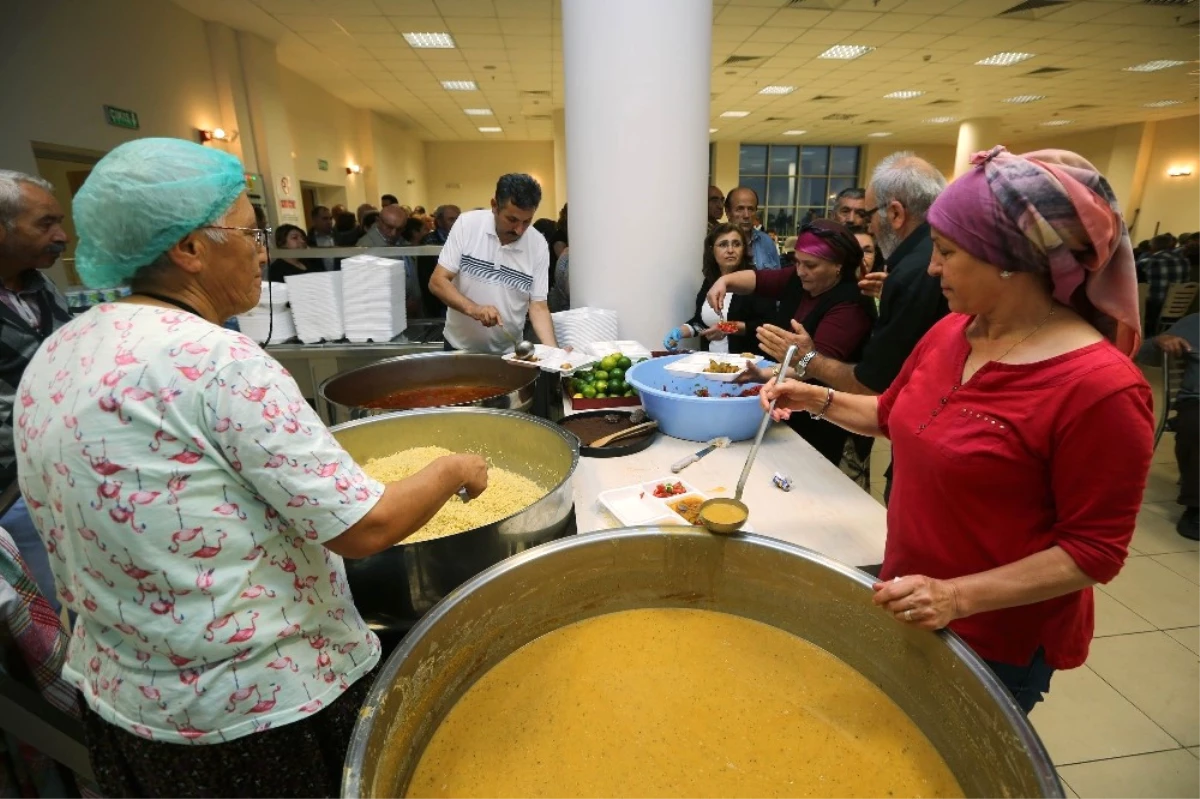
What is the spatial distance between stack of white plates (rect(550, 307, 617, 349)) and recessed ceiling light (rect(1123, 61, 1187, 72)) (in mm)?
10813

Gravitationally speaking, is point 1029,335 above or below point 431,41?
below

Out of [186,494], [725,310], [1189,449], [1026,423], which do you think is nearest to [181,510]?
[186,494]

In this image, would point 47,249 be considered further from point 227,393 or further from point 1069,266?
point 1069,266

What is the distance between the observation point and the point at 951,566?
1076mm

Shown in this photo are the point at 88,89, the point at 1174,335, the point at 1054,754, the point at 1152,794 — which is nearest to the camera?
the point at 1152,794

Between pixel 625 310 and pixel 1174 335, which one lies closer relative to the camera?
pixel 625 310

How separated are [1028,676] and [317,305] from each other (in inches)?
123

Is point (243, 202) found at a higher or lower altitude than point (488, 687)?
higher

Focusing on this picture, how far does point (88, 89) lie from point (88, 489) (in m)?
6.02

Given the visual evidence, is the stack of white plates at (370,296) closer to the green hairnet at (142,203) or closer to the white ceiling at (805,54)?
the green hairnet at (142,203)

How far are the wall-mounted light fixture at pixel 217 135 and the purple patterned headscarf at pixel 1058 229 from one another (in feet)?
25.5

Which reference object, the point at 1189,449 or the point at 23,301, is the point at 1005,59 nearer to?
the point at 1189,449

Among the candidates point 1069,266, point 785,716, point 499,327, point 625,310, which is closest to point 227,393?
point 785,716

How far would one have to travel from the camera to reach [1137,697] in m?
2.16
